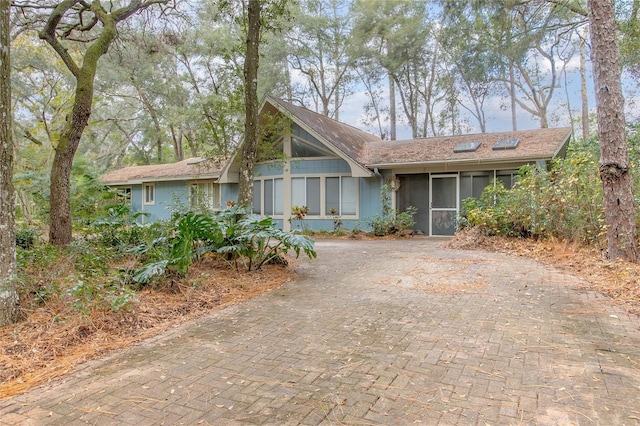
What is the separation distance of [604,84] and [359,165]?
6.62 meters

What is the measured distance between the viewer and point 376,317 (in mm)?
3947

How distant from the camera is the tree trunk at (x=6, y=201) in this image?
3.35 metres

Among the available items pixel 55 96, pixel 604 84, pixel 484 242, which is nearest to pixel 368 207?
pixel 484 242

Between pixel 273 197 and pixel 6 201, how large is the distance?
429 inches

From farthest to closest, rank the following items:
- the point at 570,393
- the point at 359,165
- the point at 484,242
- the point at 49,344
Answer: the point at 359,165 → the point at 484,242 → the point at 49,344 → the point at 570,393

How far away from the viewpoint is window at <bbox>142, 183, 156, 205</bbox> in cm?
1827

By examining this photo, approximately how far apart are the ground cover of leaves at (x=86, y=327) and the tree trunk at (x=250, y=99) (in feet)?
7.26

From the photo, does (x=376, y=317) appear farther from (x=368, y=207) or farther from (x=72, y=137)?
(x=368, y=207)

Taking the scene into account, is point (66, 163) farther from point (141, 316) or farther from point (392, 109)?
point (392, 109)

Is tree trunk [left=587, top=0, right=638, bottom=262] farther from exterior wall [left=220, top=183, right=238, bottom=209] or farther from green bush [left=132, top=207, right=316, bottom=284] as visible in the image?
exterior wall [left=220, top=183, right=238, bottom=209]

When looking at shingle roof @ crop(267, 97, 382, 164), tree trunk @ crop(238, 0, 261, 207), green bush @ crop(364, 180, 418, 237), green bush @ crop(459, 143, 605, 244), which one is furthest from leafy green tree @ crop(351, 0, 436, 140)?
tree trunk @ crop(238, 0, 261, 207)

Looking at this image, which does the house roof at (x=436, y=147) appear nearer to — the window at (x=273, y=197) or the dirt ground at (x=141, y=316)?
the window at (x=273, y=197)

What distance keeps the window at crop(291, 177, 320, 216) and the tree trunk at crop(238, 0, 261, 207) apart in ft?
21.4

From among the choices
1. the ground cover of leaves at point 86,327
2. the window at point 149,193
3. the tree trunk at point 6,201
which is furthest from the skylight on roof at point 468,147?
the window at point 149,193
